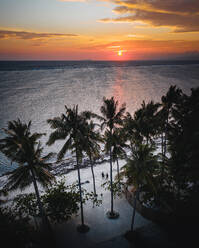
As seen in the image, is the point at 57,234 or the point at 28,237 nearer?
the point at 28,237

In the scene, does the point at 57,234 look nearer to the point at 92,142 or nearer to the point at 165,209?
the point at 92,142

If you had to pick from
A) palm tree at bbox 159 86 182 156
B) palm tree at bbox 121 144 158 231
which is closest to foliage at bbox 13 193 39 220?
palm tree at bbox 121 144 158 231

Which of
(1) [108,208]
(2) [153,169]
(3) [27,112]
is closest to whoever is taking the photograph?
(2) [153,169]

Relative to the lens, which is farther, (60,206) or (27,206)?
(27,206)

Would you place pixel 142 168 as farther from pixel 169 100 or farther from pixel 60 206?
pixel 169 100

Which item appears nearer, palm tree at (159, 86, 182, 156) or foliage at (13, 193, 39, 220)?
foliage at (13, 193, 39, 220)

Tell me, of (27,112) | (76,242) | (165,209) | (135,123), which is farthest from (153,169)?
(27,112)

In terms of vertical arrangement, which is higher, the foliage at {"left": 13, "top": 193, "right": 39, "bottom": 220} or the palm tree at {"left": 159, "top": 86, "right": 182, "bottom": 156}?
the palm tree at {"left": 159, "top": 86, "right": 182, "bottom": 156}

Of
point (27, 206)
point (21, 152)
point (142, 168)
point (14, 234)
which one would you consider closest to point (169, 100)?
point (142, 168)

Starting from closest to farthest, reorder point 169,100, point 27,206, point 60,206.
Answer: point 60,206 → point 27,206 → point 169,100

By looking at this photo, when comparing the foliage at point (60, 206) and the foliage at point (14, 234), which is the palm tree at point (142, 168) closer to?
the foliage at point (60, 206)

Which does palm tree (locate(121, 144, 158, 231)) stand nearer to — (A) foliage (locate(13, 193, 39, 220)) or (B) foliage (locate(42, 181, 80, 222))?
(B) foliage (locate(42, 181, 80, 222))
